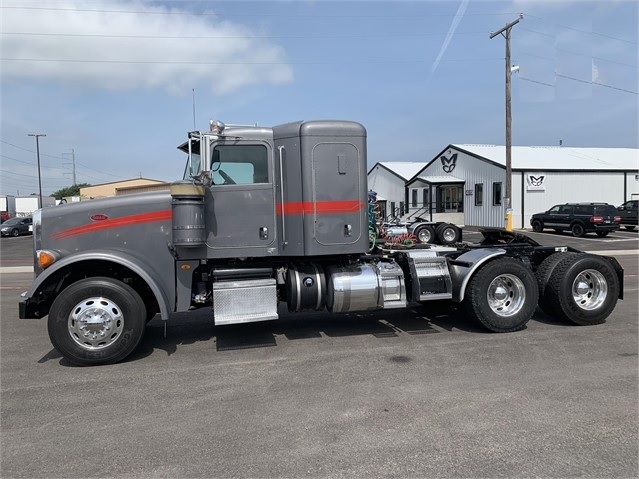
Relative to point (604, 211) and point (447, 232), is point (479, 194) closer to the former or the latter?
point (604, 211)

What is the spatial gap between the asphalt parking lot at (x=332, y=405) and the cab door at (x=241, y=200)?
52.0 inches

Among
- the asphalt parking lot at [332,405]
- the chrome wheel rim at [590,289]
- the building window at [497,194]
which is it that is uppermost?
the building window at [497,194]

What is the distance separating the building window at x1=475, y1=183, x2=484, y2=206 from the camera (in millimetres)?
35062

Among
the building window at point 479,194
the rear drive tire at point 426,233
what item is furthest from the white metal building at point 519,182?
the rear drive tire at point 426,233

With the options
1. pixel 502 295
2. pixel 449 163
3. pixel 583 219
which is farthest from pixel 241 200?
pixel 449 163

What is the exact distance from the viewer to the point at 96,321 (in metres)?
5.38

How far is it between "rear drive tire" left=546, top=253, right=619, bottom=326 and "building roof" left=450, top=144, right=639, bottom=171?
2762 centimetres

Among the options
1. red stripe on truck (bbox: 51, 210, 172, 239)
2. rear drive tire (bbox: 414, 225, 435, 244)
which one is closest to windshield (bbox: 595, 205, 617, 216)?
rear drive tire (bbox: 414, 225, 435, 244)

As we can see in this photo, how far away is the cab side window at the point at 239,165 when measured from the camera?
19.7 ft

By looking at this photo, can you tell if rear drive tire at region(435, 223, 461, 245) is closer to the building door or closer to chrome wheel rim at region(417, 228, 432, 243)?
chrome wheel rim at region(417, 228, 432, 243)

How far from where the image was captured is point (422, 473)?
3178 mm

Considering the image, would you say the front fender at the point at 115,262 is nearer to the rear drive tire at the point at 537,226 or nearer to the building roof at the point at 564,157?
the rear drive tire at the point at 537,226

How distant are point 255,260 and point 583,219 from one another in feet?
78.8

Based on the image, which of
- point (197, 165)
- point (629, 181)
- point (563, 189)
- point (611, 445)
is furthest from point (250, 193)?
point (629, 181)
